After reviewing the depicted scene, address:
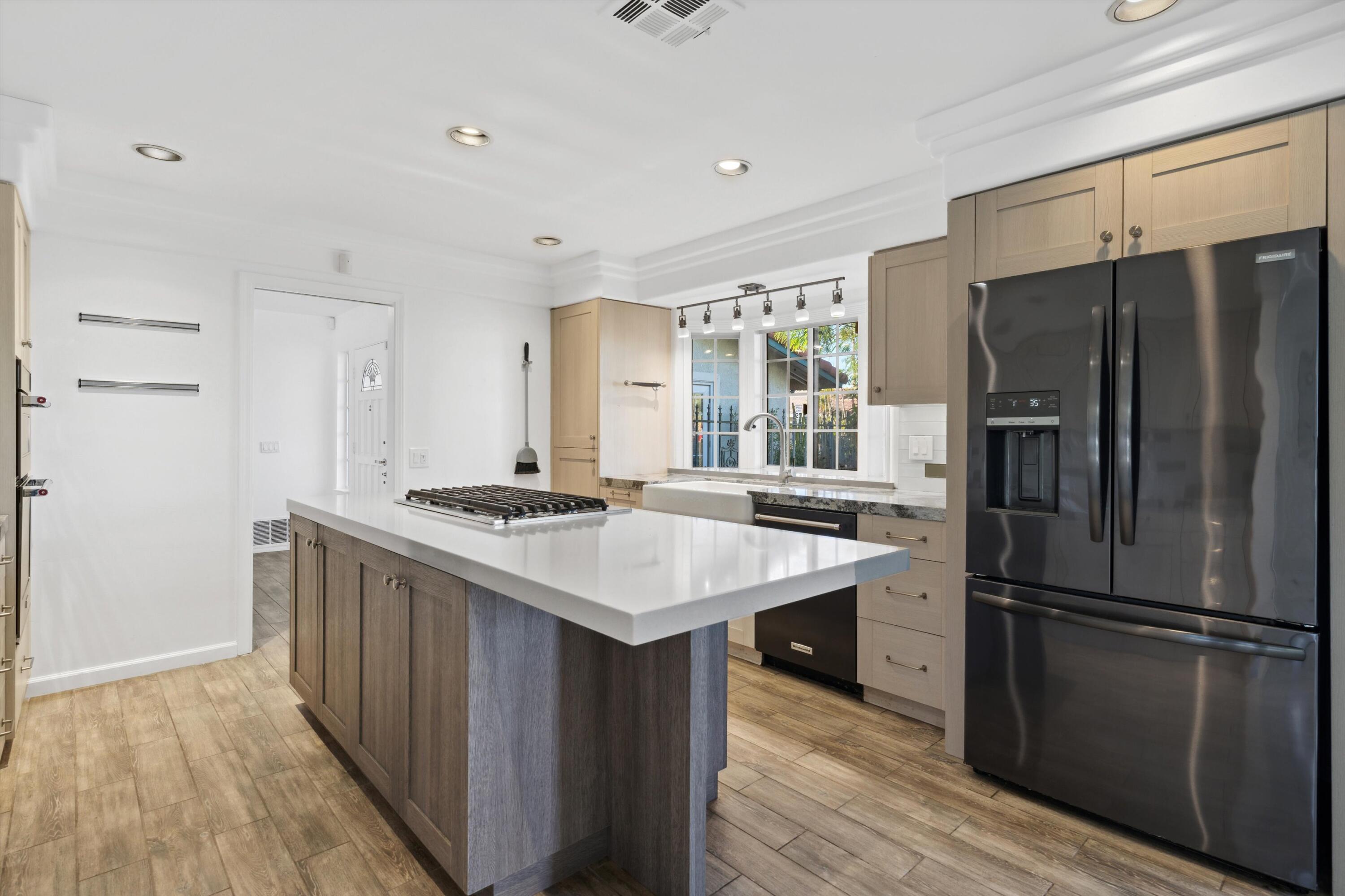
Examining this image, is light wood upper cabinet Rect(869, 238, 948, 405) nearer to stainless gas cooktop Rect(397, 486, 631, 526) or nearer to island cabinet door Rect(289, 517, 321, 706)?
stainless gas cooktop Rect(397, 486, 631, 526)

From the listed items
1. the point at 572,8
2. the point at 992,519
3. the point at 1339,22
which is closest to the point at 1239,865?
the point at 992,519

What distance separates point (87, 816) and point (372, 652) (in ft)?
3.34

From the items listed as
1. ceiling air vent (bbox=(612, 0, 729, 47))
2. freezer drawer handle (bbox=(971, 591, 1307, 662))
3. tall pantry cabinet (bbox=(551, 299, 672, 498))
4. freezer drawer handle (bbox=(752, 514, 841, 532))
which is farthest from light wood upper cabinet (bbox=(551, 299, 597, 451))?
freezer drawer handle (bbox=(971, 591, 1307, 662))

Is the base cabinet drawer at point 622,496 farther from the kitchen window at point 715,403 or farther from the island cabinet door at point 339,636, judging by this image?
the island cabinet door at point 339,636

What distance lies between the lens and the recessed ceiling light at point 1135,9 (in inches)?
73.2

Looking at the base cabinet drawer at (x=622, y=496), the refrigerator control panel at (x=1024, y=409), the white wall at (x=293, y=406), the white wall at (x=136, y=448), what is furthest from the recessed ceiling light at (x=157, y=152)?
the white wall at (x=293, y=406)

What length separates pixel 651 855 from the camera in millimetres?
1781

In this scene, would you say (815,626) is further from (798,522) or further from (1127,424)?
(1127,424)

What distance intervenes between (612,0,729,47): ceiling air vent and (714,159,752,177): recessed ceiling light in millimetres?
969

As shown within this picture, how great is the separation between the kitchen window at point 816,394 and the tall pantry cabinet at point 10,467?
11.4 ft

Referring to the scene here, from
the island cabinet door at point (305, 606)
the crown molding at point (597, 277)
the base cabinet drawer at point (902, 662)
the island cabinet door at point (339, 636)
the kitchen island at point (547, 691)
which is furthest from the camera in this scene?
the crown molding at point (597, 277)

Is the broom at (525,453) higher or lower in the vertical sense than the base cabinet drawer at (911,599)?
higher

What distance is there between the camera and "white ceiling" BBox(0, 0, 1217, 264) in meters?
1.96

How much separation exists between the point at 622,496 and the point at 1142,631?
3.01 m
